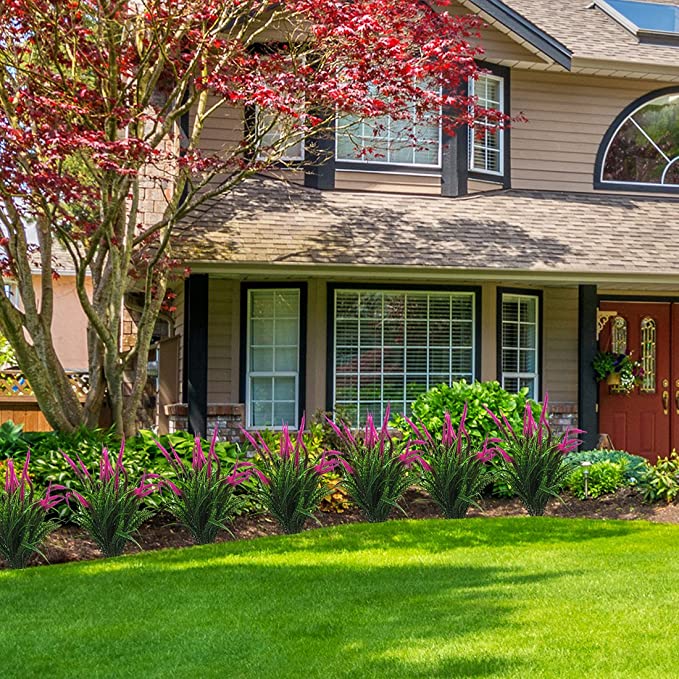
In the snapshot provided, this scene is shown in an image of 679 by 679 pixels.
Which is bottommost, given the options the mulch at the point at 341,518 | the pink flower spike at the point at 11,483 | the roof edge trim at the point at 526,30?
the mulch at the point at 341,518

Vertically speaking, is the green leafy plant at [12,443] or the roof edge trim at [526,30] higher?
the roof edge trim at [526,30]

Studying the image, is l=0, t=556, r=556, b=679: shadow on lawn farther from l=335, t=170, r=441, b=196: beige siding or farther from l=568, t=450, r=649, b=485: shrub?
l=335, t=170, r=441, b=196: beige siding

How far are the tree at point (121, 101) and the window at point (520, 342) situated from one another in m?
3.44

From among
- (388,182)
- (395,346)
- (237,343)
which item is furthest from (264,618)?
(388,182)

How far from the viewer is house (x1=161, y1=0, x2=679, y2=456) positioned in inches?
474

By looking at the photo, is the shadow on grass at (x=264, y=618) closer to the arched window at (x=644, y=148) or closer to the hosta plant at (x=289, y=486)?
the hosta plant at (x=289, y=486)

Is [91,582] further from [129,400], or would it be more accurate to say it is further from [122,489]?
[129,400]

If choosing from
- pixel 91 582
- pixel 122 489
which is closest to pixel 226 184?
pixel 122 489

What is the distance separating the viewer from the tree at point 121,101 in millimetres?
9578

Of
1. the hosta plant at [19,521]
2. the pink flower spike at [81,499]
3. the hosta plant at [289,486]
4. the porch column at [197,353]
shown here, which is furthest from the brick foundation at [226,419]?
the hosta plant at [19,521]

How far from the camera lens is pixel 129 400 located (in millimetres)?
10695

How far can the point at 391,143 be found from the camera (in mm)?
13016

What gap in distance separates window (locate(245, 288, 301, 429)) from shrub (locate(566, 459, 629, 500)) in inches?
138

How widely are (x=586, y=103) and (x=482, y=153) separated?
1626mm
